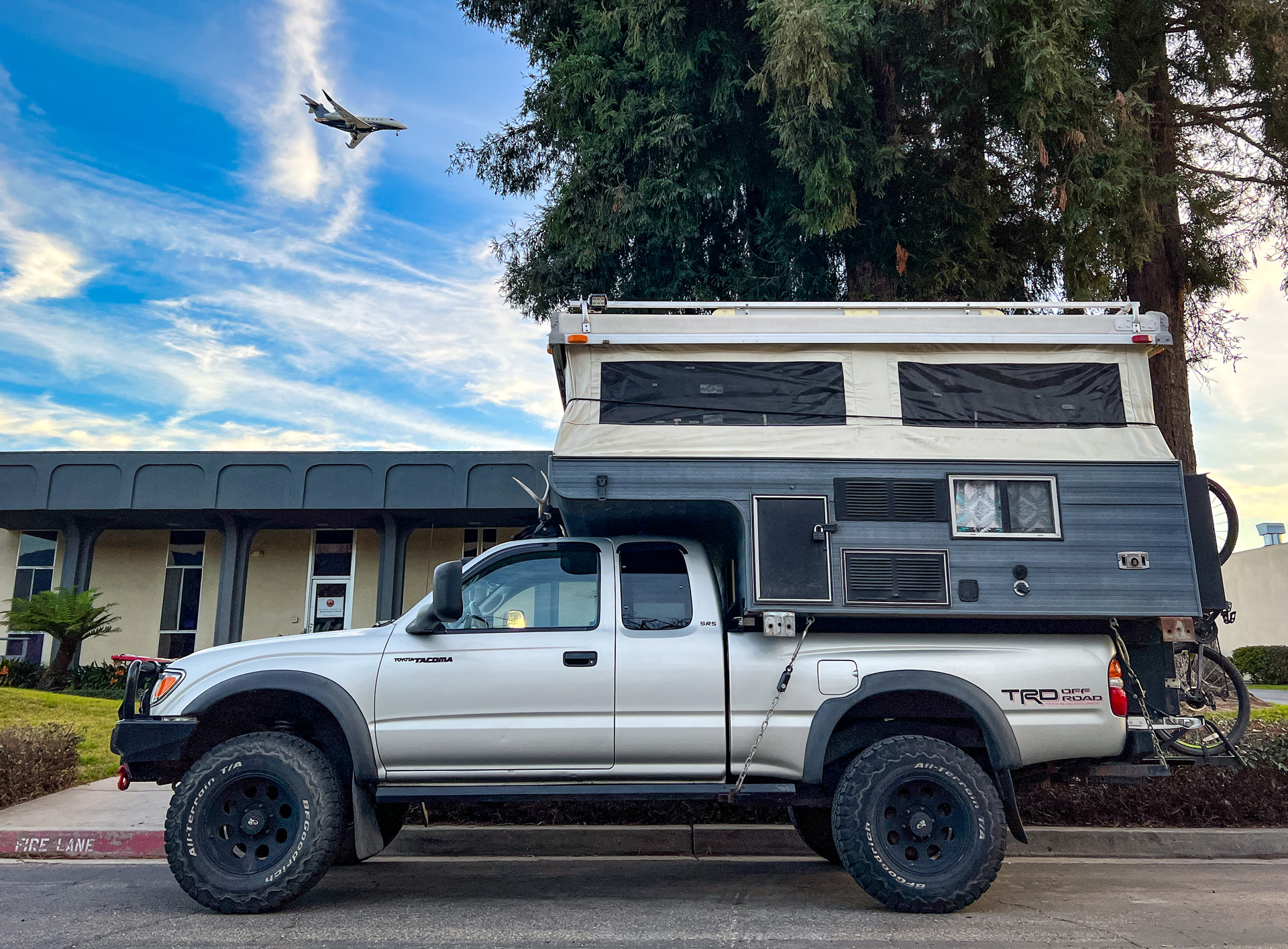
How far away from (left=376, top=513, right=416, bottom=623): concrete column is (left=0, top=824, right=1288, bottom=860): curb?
1243 centimetres

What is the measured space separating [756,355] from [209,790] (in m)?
3.92

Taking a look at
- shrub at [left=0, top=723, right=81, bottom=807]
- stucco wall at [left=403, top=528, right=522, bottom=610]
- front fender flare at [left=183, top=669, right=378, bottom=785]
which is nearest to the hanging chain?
front fender flare at [left=183, top=669, right=378, bottom=785]

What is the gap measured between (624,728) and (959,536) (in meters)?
2.17

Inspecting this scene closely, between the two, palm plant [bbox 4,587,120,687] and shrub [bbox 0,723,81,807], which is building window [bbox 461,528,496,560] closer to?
palm plant [bbox 4,587,120,687]

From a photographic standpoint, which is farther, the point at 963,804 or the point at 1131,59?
the point at 1131,59

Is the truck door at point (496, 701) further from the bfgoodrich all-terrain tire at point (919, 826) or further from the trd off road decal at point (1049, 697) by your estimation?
the trd off road decal at point (1049, 697)

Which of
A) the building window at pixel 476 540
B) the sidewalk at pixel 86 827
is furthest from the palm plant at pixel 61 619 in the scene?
the sidewalk at pixel 86 827

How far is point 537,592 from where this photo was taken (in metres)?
5.72

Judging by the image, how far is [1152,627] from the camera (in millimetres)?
5562

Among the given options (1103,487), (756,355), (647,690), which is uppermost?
(756,355)

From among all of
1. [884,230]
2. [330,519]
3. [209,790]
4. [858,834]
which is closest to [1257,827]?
[858,834]

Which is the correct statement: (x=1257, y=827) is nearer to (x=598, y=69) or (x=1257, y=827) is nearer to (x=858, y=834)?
(x=858, y=834)

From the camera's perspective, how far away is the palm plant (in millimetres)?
18312

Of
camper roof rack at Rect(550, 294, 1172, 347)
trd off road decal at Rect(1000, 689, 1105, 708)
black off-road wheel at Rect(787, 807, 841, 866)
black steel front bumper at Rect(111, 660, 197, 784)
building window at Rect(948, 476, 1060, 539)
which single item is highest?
camper roof rack at Rect(550, 294, 1172, 347)
